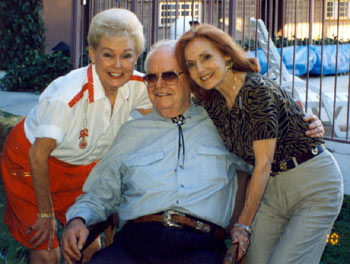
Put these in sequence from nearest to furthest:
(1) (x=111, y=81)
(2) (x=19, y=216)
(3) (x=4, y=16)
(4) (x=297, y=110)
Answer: (4) (x=297, y=110) < (1) (x=111, y=81) < (2) (x=19, y=216) < (3) (x=4, y=16)

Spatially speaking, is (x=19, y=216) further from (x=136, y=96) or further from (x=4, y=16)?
(x=4, y=16)

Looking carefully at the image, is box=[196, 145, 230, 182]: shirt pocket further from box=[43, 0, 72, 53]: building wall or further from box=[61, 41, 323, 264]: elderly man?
box=[43, 0, 72, 53]: building wall

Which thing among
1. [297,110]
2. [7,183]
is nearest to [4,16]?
[7,183]

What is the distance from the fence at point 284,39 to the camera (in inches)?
243

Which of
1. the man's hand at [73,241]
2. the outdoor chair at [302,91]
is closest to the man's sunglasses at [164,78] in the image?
the man's hand at [73,241]

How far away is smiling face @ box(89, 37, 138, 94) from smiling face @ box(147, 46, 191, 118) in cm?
13

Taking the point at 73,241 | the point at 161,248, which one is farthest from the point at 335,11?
the point at 73,241

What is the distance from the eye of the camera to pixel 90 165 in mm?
3463

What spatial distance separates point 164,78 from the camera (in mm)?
3145

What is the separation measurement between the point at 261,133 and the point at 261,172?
0.20 meters

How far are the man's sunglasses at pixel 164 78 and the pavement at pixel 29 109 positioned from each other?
2.58 metres

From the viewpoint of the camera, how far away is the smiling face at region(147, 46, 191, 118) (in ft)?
10.3

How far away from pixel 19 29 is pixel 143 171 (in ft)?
36.4

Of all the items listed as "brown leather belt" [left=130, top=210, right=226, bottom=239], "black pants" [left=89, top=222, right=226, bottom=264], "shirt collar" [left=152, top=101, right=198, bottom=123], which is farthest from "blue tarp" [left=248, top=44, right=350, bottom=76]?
"black pants" [left=89, top=222, right=226, bottom=264]
